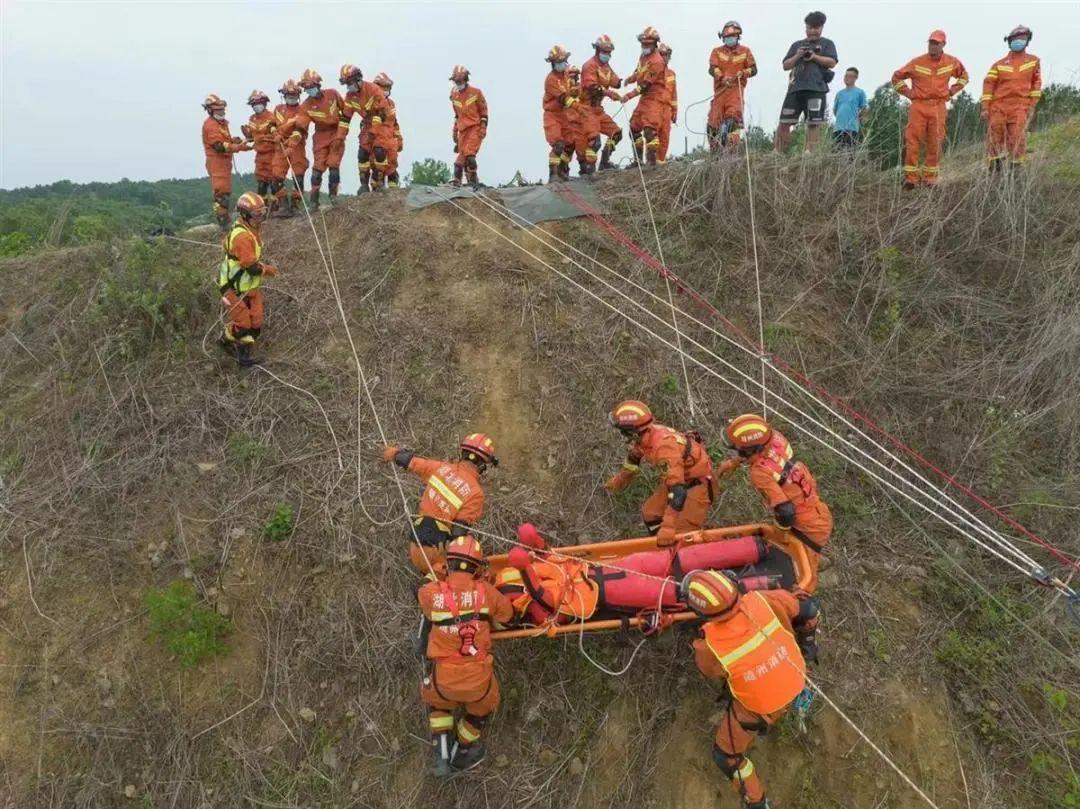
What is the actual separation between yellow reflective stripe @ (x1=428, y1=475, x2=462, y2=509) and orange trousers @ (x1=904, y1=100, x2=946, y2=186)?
6.72m

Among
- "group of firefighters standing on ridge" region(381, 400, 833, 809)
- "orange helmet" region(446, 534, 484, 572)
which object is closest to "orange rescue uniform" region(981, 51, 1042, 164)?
"group of firefighters standing on ridge" region(381, 400, 833, 809)

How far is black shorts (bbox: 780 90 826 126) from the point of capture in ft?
26.7

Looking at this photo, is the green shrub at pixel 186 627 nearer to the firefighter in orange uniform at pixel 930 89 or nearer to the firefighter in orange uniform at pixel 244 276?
the firefighter in orange uniform at pixel 244 276

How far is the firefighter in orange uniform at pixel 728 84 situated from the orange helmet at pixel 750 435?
508cm

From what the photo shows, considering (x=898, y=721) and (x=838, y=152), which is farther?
(x=838, y=152)

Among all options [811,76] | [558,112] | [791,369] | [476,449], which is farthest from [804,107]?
[476,449]

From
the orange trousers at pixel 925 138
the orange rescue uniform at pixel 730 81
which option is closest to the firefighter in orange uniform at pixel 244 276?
the orange rescue uniform at pixel 730 81

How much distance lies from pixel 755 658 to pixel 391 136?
321 inches

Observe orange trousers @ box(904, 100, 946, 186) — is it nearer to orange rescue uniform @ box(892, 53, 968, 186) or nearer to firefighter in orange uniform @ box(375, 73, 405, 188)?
orange rescue uniform @ box(892, 53, 968, 186)

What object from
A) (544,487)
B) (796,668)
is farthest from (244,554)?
(796,668)

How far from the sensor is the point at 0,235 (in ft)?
36.3

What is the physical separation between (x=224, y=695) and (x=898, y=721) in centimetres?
462

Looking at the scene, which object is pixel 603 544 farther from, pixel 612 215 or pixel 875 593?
pixel 612 215

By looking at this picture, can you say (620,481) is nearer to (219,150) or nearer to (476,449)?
(476,449)
